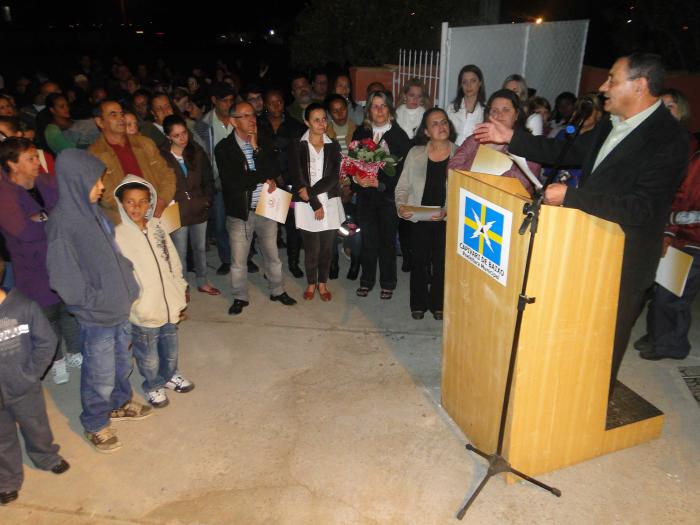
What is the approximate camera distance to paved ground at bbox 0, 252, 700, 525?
3.06 m

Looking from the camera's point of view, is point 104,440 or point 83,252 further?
point 104,440

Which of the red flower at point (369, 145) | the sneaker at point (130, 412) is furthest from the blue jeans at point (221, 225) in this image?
the sneaker at point (130, 412)

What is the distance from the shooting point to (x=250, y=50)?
85.8 ft

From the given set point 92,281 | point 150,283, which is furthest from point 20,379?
point 150,283

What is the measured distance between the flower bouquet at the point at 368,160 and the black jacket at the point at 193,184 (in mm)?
1352

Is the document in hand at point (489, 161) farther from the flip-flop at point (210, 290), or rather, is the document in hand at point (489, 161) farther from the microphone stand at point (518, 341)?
the flip-flop at point (210, 290)

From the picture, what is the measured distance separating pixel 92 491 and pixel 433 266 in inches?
129

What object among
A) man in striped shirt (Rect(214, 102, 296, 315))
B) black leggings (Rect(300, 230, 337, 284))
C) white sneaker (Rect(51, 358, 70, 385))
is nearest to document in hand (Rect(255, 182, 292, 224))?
man in striped shirt (Rect(214, 102, 296, 315))

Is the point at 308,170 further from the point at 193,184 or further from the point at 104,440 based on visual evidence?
the point at 104,440

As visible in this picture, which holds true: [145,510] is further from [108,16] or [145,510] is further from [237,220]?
[108,16]

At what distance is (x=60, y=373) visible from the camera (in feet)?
14.1

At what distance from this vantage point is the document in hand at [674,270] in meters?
4.14

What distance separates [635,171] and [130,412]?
3.52 metres

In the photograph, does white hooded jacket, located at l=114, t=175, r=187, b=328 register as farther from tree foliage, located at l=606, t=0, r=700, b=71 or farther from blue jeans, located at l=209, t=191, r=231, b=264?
tree foliage, located at l=606, t=0, r=700, b=71
